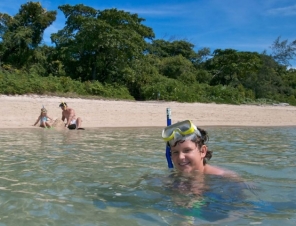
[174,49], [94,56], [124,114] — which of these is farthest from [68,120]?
[174,49]

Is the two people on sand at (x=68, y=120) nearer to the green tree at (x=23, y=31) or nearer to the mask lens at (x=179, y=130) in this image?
the mask lens at (x=179, y=130)

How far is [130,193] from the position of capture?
11.5ft

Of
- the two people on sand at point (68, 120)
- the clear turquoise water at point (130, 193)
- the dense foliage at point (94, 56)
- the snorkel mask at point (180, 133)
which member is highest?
the dense foliage at point (94, 56)

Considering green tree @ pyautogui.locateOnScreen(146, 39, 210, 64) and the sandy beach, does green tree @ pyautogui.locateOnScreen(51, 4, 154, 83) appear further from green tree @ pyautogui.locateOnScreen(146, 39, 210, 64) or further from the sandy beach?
green tree @ pyautogui.locateOnScreen(146, 39, 210, 64)

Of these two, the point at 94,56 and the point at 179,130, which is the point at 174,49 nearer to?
the point at 94,56

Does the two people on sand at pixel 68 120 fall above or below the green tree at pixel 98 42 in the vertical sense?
below

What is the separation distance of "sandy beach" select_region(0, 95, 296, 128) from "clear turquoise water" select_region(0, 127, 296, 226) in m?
7.47

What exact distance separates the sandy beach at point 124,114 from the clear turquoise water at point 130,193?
24.5 feet

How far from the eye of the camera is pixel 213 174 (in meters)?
3.74

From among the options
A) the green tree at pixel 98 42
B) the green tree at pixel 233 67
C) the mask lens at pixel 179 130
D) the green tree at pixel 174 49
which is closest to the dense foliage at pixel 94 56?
the green tree at pixel 98 42

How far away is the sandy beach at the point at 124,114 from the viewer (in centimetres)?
1325

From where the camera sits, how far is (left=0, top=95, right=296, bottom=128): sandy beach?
1325 centimetres

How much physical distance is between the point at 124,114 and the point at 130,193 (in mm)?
11848

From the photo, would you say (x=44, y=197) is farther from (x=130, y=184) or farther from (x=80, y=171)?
(x=80, y=171)
